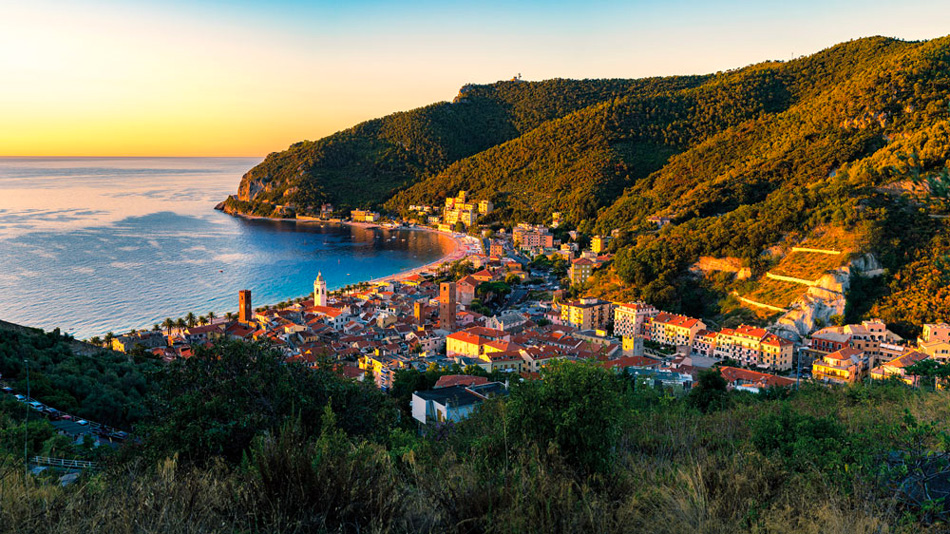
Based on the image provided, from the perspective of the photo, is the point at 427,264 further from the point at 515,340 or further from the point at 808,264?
the point at 808,264

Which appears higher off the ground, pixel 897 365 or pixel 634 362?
pixel 897 365

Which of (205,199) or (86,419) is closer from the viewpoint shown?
(86,419)

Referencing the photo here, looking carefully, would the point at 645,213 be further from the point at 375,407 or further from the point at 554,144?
the point at 375,407

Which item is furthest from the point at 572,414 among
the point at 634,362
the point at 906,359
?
Answer: the point at 906,359

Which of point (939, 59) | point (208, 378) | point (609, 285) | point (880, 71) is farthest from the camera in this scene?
point (880, 71)

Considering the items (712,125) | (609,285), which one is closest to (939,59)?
(712,125)

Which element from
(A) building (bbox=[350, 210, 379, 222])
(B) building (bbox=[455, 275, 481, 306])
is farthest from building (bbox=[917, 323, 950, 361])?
(A) building (bbox=[350, 210, 379, 222])

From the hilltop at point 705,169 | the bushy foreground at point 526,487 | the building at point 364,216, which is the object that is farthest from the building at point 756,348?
the building at point 364,216
